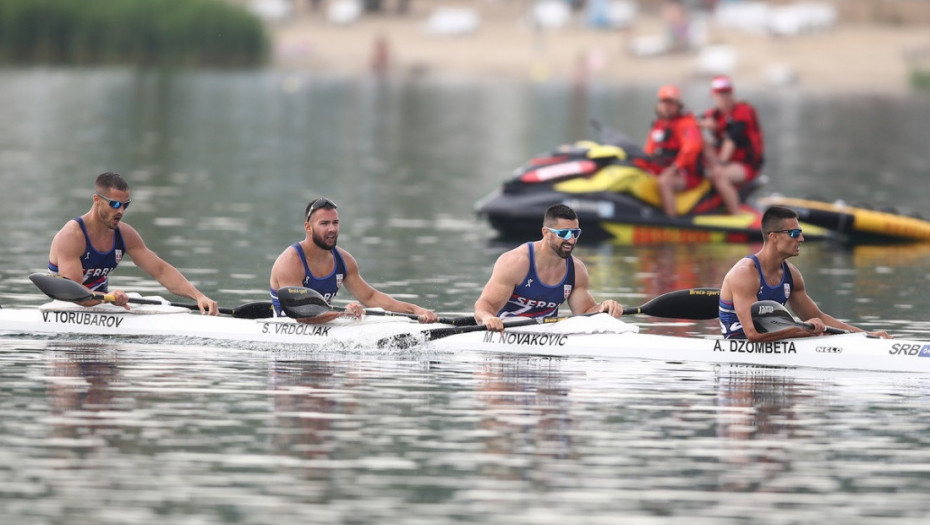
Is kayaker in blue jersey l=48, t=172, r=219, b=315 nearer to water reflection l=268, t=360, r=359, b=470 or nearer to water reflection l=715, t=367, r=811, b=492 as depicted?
water reflection l=268, t=360, r=359, b=470

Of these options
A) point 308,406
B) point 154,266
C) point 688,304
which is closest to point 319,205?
point 154,266

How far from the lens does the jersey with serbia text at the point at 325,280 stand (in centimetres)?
1866

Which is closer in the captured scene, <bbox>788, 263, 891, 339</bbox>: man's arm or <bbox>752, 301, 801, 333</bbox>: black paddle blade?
<bbox>752, 301, 801, 333</bbox>: black paddle blade

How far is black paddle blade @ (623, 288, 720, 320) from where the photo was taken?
18828 mm

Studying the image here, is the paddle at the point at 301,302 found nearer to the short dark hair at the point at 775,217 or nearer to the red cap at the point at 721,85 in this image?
the short dark hair at the point at 775,217

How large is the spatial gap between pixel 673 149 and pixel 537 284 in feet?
36.8

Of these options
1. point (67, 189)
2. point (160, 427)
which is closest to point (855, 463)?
point (160, 427)

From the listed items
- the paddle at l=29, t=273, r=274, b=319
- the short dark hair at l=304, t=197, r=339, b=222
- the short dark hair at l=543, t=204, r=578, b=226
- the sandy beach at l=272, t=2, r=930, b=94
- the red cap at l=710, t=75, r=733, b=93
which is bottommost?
the paddle at l=29, t=273, r=274, b=319

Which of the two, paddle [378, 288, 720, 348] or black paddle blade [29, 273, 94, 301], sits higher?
black paddle blade [29, 273, 94, 301]

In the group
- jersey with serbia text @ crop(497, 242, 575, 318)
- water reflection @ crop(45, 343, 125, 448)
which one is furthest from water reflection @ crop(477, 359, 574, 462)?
water reflection @ crop(45, 343, 125, 448)

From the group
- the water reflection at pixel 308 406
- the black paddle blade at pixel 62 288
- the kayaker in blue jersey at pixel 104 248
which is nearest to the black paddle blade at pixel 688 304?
the water reflection at pixel 308 406

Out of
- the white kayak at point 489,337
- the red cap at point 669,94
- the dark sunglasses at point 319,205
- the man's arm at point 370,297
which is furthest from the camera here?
the red cap at point 669,94

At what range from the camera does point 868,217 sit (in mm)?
30688

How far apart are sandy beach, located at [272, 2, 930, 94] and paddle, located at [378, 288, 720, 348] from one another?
280ft
